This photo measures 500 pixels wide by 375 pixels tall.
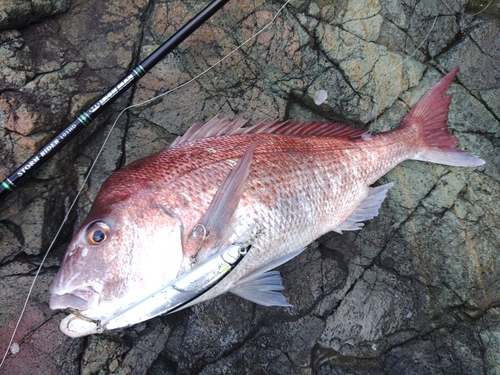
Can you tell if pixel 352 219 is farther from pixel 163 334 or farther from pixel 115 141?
pixel 115 141

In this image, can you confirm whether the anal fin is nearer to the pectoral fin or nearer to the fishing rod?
the pectoral fin

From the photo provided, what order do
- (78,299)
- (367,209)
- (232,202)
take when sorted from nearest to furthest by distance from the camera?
(78,299)
(232,202)
(367,209)

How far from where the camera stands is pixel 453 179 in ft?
9.04

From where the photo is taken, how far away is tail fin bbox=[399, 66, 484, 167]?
101 inches

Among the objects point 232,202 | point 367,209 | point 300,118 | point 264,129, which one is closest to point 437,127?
point 367,209

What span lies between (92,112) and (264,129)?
3.39 feet

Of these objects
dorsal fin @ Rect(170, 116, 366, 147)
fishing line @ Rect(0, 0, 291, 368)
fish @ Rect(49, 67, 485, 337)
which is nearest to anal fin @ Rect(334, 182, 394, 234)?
fish @ Rect(49, 67, 485, 337)

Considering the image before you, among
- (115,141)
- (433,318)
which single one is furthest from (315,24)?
(433,318)

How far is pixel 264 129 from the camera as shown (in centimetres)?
227

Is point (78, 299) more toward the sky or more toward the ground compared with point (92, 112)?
more toward the ground

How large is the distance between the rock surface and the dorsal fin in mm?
314

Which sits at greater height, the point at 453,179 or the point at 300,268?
the point at 300,268

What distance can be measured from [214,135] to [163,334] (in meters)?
1.31

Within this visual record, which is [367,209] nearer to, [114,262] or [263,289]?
[263,289]
